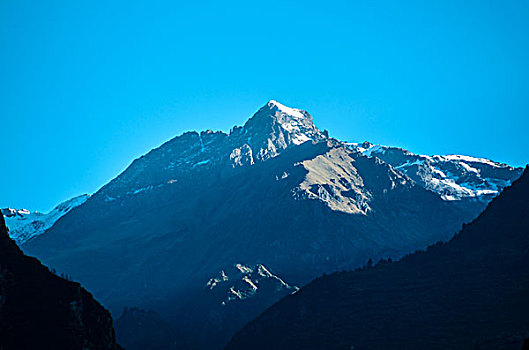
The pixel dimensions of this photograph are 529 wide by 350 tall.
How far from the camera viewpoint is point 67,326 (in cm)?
14188

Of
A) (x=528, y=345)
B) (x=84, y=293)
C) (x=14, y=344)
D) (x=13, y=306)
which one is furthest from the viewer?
(x=84, y=293)

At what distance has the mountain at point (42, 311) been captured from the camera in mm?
134625

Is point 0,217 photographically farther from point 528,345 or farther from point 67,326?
Result: point 528,345

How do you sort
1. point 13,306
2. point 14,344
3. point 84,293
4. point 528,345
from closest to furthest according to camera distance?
point 528,345 < point 14,344 < point 13,306 < point 84,293

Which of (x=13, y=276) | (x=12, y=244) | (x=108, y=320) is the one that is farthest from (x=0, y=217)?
(x=108, y=320)

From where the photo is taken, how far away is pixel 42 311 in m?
142

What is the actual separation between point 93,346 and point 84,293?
14.0m

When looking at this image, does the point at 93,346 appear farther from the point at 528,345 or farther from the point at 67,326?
the point at 528,345

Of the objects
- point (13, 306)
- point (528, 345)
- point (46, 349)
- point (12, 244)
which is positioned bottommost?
point (528, 345)

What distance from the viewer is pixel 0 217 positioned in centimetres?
16388

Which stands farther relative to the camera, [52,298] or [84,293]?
[84,293]

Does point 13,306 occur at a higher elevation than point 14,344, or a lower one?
higher

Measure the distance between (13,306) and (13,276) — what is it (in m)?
9.73

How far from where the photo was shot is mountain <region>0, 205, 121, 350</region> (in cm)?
13462
